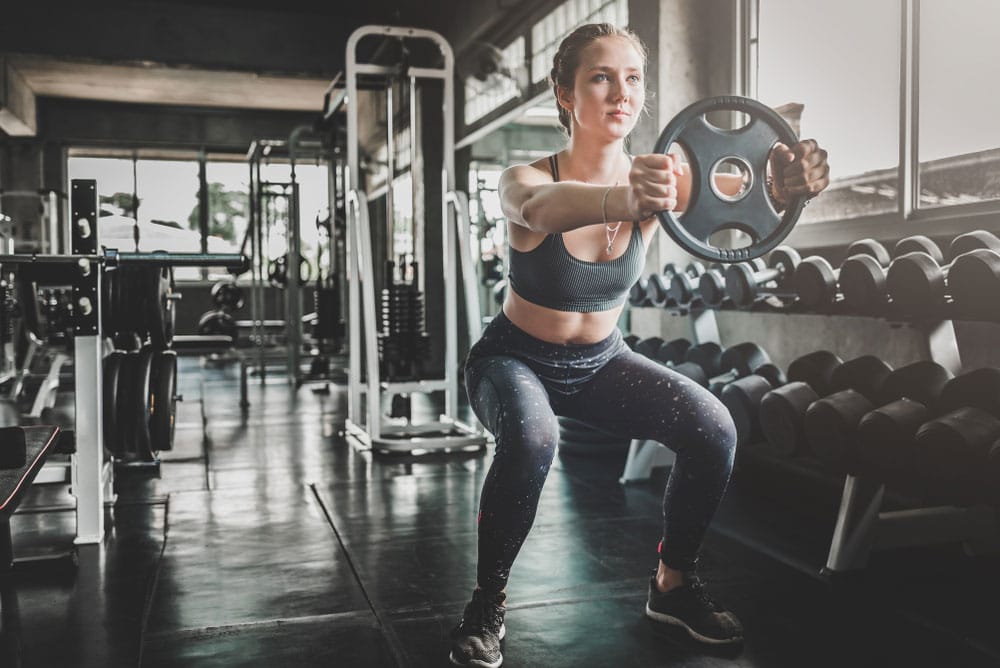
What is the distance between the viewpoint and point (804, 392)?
240 centimetres

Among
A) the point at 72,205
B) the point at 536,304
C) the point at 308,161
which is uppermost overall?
the point at 308,161

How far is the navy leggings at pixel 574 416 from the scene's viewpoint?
1639 mm

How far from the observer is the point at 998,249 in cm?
203

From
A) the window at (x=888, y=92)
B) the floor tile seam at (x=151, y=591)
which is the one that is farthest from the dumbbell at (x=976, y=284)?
the floor tile seam at (x=151, y=591)

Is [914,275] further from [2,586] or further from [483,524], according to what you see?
[2,586]

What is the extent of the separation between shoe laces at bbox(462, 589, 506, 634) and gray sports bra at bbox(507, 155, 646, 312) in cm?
57

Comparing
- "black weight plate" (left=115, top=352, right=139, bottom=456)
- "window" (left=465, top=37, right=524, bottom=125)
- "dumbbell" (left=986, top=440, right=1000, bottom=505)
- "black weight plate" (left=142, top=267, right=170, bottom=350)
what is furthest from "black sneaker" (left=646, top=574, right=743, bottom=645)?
"window" (left=465, top=37, right=524, bottom=125)

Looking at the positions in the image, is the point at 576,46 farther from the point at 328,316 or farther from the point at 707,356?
the point at 328,316

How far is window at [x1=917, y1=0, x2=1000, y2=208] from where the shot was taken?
8.41ft

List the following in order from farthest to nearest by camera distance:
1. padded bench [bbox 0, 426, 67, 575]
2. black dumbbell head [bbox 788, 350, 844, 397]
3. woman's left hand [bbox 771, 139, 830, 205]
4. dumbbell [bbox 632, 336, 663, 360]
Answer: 1. dumbbell [bbox 632, 336, 663, 360]
2. black dumbbell head [bbox 788, 350, 844, 397]
3. padded bench [bbox 0, 426, 67, 575]
4. woman's left hand [bbox 771, 139, 830, 205]

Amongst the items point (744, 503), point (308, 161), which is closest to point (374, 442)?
point (744, 503)

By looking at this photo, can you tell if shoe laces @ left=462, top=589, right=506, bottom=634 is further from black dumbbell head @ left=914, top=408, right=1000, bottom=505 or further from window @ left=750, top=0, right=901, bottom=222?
window @ left=750, top=0, right=901, bottom=222

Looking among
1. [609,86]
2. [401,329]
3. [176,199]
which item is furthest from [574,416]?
[176,199]

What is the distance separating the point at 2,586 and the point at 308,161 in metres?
9.94
